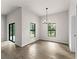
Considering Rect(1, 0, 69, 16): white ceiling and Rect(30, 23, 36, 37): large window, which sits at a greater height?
Rect(1, 0, 69, 16): white ceiling

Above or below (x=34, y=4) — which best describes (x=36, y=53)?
below

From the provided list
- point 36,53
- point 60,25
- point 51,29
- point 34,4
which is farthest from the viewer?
point 51,29

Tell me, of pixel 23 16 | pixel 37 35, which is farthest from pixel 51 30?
pixel 23 16

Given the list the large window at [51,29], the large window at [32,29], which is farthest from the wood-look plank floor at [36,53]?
the large window at [51,29]

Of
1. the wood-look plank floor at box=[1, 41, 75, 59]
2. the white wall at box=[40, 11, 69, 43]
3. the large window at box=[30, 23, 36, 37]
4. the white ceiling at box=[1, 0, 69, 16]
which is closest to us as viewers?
the wood-look plank floor at box=[1, 41, 75, 59]

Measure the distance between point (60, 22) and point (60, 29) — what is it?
2.37ft

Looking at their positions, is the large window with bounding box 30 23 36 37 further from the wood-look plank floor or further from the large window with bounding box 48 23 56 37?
the wood-look plank floor

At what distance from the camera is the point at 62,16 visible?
26.6 feet

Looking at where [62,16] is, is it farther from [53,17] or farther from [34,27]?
[34,27]

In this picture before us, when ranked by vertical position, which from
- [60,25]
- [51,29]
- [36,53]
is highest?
[60,25]

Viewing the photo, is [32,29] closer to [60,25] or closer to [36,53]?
[60,25]

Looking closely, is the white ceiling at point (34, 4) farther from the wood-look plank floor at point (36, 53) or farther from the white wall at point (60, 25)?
the wood-look plank floor at point (36, 53)

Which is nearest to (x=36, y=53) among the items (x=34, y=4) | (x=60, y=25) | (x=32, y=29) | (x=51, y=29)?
(x=34, y=4)

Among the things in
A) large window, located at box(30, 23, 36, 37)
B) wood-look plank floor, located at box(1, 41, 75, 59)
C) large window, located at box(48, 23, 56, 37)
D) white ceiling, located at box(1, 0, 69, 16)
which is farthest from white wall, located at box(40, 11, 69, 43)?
wood-look plank floor, located at box(1, 41, 75, 59)
